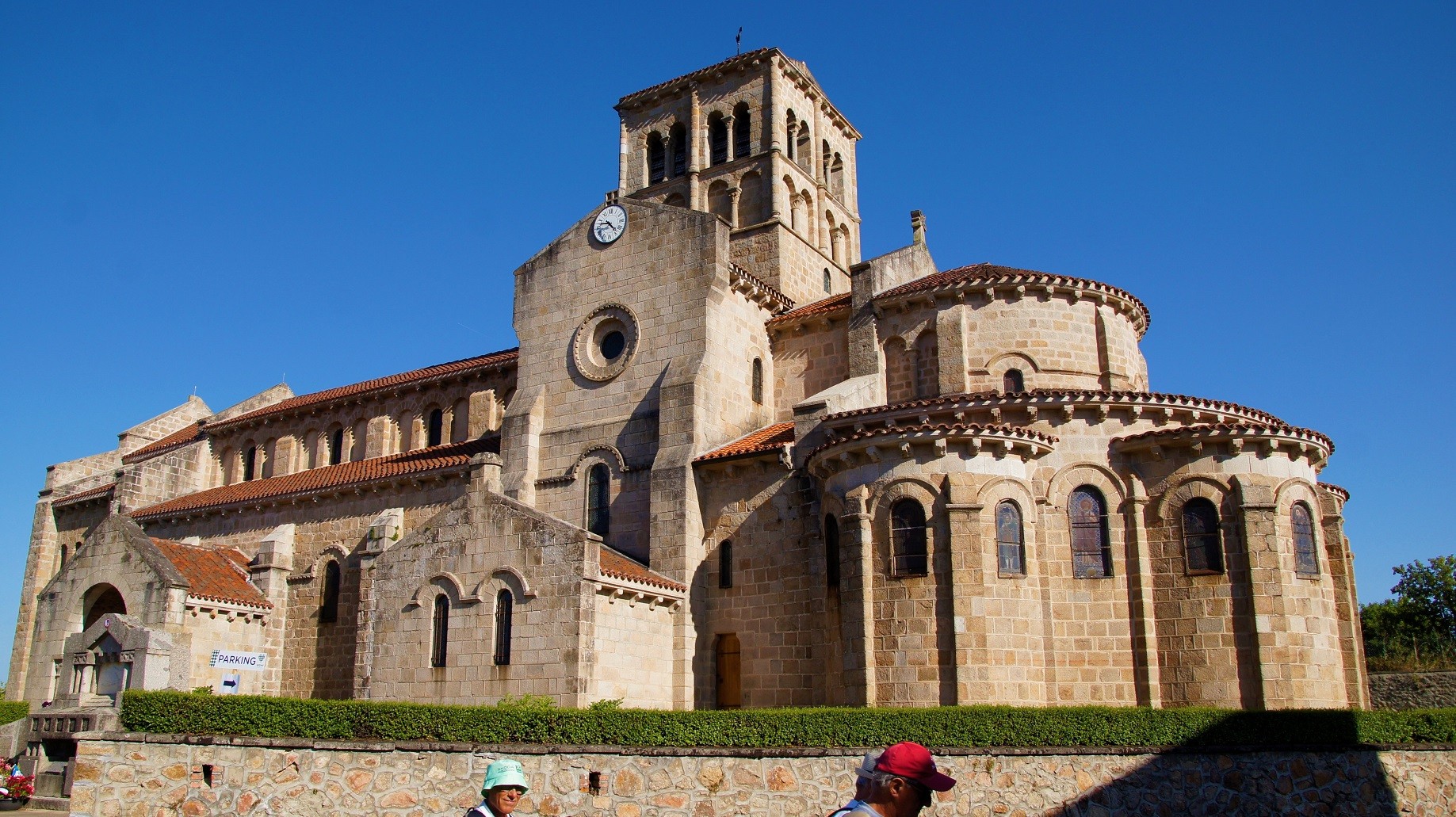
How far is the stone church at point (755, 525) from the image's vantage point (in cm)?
2181

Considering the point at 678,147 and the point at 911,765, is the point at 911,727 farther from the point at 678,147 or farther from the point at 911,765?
the point at 678,147

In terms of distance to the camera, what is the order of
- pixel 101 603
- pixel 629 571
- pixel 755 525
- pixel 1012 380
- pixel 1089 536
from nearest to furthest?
pixel 1089 536
pixel 629 571
pixel 755 525
pixel 1012 380
pixel 101 603

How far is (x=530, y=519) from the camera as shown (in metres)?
24.4

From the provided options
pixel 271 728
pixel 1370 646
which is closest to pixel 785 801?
pixel 271 728

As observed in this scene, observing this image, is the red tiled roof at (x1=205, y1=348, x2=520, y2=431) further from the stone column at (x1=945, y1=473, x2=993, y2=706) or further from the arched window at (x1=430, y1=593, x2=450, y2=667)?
the stone column at (x1=945, y1=473, x2=993, y2=706)

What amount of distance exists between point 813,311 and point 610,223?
19.9 ft

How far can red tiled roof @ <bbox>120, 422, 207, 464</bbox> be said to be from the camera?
1636 inches

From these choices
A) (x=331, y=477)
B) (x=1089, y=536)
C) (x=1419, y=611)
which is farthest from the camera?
(x=1419, y=611)

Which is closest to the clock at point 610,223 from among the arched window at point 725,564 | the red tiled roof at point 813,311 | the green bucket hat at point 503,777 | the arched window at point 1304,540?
the red tiled roof at point 813,311

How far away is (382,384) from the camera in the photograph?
37.1 metres

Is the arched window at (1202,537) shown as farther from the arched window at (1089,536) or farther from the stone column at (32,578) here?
the stone column at (32,578)

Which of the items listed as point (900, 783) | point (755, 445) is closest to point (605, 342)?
point (755, 445)

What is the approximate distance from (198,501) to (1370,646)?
46.2 m

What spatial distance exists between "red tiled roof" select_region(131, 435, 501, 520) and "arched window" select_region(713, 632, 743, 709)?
904 centimetres
